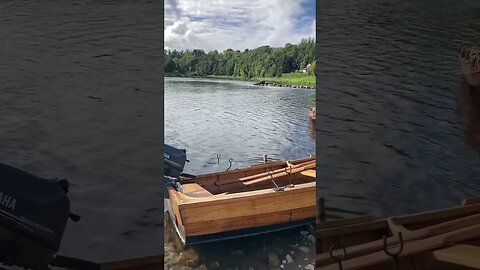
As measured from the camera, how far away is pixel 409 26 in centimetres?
213

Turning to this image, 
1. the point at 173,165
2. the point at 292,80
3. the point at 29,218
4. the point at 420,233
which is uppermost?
the point at 292,80

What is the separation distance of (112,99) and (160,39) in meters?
0.28

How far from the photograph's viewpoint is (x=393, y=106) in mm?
2135

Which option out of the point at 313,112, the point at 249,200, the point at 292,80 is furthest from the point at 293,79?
the point at 249,200

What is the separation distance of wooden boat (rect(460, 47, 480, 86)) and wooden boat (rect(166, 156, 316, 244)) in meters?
0.73

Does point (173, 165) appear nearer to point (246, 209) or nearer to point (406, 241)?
point (246, 209)

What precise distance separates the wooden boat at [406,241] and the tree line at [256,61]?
26.2 inches

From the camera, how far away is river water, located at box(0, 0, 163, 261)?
1.74m

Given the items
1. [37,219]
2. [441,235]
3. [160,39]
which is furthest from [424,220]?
[37,219]

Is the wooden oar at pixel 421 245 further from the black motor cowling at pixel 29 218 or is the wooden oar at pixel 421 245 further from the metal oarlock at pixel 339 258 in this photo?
the black motor cowling at pixel 29 218

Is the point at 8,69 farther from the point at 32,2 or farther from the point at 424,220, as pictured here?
the point at 424,220

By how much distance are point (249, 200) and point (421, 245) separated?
714 millimetres

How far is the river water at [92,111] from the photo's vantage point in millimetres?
1737

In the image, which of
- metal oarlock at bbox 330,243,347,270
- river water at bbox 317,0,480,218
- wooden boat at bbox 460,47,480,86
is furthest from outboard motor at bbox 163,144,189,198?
wooden boat at bbox 460,47,480,86
